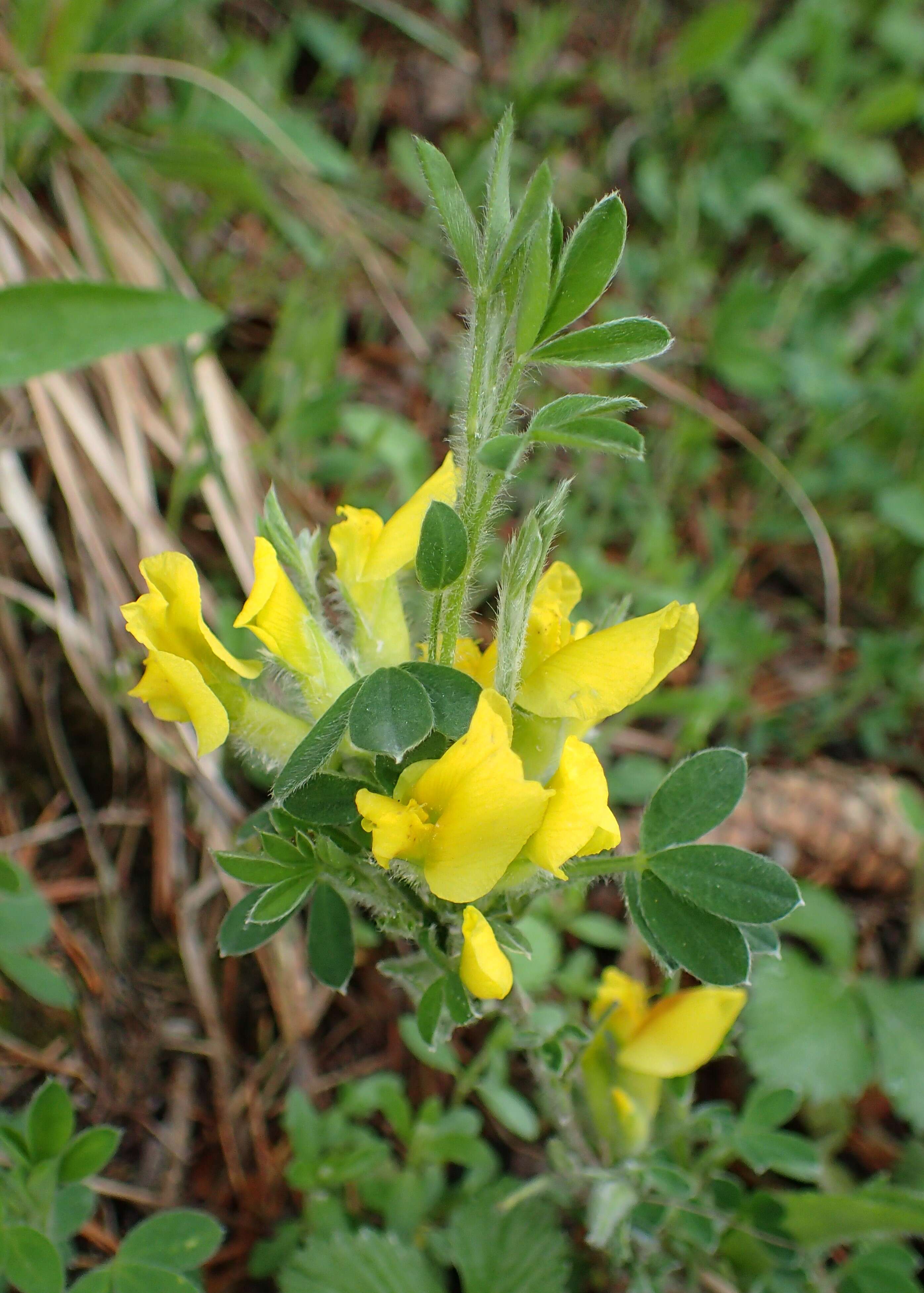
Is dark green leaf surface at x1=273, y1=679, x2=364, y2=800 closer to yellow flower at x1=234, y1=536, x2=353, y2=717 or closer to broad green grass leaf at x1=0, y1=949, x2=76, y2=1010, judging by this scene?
yellow flower at x1=234, y1=536, x2=353, y2=717

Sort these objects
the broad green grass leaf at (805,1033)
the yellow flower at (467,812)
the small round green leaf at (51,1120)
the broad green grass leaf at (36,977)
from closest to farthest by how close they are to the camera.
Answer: the yellow flower at (467,812) < the small round green leaf at (51,1120) < the broad green grass leaf at (36,977) < the broad green grass leaf at (805,1033)

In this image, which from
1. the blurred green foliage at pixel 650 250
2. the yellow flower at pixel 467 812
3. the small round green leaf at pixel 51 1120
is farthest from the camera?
the blurred green foliage at pixel 650 250

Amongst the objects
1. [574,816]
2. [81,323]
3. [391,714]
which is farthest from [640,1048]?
[81,323]

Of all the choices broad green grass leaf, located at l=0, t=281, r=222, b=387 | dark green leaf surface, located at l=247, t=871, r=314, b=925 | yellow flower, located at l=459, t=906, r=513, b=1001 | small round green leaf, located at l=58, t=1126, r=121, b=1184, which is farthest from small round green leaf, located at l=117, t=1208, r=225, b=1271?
broad green grass leaf, located at l=0, t=281, r=222, b=387

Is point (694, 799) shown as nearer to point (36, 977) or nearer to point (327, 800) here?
point (327, 800)

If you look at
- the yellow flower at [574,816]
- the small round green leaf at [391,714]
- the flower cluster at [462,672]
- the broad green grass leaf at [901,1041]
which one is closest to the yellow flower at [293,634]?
the flower cluster at [462,672]

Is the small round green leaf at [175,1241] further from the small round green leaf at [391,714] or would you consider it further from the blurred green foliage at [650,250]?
the blurred green foliage at [650,250]

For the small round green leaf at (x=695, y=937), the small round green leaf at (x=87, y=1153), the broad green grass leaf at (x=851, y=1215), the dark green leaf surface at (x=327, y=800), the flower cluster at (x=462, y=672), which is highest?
the flower cluster at (x=462, y=672)
